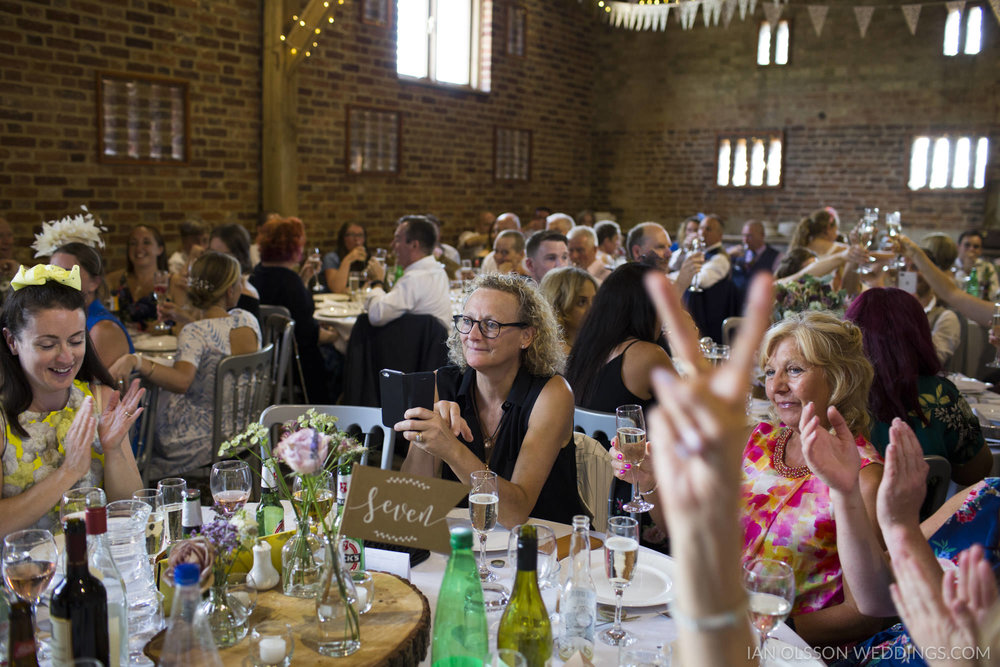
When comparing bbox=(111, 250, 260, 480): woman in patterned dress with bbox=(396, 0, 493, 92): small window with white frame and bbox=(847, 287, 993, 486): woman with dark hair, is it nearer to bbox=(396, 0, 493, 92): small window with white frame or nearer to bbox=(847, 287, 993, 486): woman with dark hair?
bbox=(847, 287, 993, 486): woman with dark hair

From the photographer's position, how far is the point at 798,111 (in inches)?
526

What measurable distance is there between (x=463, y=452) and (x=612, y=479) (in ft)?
2.31

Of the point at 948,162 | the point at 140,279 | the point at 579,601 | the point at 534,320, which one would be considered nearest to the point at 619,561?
the point at 579,601

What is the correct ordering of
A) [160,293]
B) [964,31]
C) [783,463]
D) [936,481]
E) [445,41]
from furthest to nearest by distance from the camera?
[964,31]
[445,41]
[160,293]
[936,481]
[783,463]

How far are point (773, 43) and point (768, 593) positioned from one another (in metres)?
13.8

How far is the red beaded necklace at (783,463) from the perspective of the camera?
1978mm

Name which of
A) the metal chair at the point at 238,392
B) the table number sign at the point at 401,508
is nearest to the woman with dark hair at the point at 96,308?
the metal chair at the point at 238,392

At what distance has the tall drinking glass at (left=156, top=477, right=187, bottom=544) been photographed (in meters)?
1.77

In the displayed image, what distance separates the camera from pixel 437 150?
432 inches

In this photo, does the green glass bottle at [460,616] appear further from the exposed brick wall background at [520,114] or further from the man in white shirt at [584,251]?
the exposed brick wall background at [520,114]

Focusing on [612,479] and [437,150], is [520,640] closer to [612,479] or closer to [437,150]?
[612,479]

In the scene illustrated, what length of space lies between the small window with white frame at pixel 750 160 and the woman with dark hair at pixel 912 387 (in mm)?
11694

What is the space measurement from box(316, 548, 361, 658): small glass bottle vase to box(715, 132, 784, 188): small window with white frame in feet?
44.7

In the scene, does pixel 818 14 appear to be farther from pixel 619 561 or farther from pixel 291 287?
pixel 619 561
